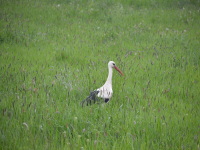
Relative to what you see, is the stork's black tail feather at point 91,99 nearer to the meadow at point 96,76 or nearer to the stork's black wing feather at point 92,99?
the stork's black wing feather at point 92,99

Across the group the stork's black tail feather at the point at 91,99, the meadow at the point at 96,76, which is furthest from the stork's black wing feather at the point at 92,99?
the meadow at the point at 96,76

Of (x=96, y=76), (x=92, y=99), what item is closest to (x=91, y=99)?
(x=92, y=99)

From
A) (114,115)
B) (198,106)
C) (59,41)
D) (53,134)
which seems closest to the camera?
(53,134)

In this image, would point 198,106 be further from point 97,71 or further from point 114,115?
point 97,71

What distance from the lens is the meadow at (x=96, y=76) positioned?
3.32 meters

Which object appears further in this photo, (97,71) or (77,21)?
(77,21)

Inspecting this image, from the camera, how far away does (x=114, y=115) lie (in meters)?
3.80

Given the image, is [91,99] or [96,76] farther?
[96,76]

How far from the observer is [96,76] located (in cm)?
568

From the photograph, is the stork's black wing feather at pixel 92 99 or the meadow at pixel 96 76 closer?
the meadow at pixel 96 76

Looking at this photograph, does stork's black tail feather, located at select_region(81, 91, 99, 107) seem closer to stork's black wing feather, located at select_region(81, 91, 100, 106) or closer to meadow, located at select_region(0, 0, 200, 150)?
stork's black wing feather, located at select_region(81, 91, 100, 106)

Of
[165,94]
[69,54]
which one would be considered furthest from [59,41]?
[165,94]

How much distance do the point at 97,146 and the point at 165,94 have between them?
2.67m

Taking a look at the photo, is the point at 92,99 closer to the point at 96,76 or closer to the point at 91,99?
the point at 91,99
